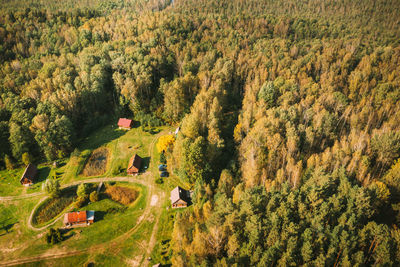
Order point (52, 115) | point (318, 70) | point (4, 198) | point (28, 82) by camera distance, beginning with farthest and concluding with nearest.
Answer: point (318, 70)
point (28, 82)
point (52, 115)
point (4, 198)

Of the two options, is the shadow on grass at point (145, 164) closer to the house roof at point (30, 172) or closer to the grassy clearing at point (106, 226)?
the grassy clearing at point (106, 226)

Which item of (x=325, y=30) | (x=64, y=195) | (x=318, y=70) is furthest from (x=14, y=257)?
(x=325, y=30)

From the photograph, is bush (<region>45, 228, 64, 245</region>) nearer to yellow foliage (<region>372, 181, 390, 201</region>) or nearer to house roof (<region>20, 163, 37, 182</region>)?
house roof (<region>20, 163, 37, 182</region>)

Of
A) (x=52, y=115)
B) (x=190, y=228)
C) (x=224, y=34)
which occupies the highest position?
(x=224, y=34)

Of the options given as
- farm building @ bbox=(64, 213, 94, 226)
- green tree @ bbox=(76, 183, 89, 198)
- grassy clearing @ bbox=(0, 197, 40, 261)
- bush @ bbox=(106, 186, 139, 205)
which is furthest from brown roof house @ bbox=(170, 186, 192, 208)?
grassy clearing @ bbox=(0, 197, 40, 261)

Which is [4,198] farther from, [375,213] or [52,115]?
[375,213]

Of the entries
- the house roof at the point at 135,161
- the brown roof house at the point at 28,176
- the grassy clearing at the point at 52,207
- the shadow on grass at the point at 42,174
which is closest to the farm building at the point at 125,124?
the house roof at the point at 135,161

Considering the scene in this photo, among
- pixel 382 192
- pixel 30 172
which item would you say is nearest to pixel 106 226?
pixel 30 172
